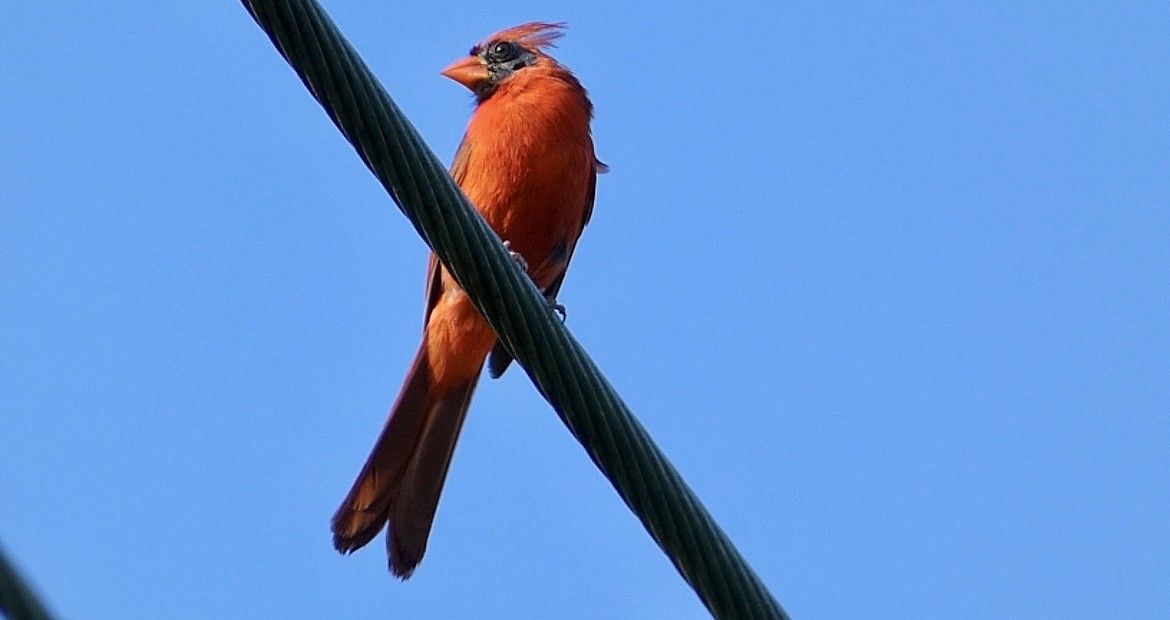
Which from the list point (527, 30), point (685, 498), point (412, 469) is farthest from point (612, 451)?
point (527, 30)

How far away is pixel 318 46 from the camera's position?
234cm

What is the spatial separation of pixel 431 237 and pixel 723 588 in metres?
0.76

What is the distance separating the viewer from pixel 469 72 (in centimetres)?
616

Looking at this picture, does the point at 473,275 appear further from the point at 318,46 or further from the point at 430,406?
the point at 430,406

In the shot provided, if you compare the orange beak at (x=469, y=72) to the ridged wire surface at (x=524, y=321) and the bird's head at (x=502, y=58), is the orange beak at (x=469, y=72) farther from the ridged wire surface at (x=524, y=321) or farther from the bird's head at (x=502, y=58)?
the ridged wire surface at (x=524, y=321)

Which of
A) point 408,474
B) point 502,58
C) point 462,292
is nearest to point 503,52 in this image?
point 502,58

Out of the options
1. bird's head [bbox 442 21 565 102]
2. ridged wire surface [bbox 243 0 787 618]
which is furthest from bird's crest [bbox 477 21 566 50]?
ridged wire surface [bbox 243 0 787 618]

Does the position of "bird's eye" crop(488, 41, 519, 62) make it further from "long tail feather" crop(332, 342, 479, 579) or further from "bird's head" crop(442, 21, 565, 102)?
"long tail feather" crop(332, 342, 479, 579)

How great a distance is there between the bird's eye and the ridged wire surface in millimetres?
3769

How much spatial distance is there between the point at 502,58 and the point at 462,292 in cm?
152

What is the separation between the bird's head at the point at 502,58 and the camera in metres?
6.07

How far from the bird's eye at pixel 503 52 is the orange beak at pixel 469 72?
0.21 feet

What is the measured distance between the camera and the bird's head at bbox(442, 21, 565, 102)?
6.07 meters

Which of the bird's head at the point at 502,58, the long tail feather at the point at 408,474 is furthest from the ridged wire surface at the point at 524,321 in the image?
the bird's head at the point at 502,58
